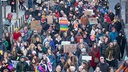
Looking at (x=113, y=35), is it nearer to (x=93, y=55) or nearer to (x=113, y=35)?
(x=113, y=35)

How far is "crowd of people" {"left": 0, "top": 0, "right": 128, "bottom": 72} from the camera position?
89.4 feet

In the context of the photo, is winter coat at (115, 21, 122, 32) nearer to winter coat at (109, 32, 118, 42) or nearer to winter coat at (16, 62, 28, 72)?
winter coat at (109, 32, 118, 42)

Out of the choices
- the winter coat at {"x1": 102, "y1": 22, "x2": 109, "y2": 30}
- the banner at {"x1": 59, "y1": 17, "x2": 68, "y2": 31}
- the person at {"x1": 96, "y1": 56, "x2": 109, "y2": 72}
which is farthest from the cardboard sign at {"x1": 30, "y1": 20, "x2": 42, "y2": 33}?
the person at {"x1": 96, "y1": 56, "x2": 109, "y2": 72}

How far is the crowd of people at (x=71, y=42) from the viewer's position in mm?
27250

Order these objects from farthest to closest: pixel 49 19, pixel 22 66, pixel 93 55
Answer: pixel 49 19 < pixel 93 55 < pixel 22 66

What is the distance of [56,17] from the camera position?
35.9 m

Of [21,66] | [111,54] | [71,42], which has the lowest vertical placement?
[21,66]

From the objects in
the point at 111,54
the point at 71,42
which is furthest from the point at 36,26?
the point at 111,54

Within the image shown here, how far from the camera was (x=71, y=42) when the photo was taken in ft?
98.4

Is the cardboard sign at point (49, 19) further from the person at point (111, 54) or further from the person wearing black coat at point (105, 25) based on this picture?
the person at point (111, 54)

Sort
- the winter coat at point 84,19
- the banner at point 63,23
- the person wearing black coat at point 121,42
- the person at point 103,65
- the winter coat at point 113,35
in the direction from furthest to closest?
the winter coat at point 84,19 → the banner at point 63,23 → the winter coat at point 113,35 → the person wearing black coat at point 121,42 → the person at point 103,65

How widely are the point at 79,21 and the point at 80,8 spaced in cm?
442

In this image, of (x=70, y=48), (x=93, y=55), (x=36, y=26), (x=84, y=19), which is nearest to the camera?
(x=93, y=55)

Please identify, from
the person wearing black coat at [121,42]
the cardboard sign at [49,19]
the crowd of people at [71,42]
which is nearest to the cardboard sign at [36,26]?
the crowd of people at [71,42]
